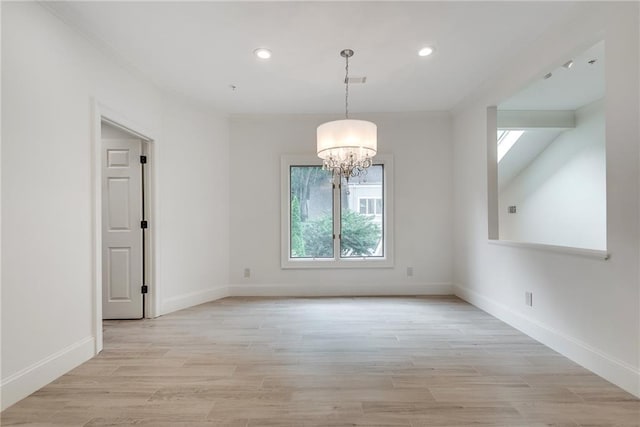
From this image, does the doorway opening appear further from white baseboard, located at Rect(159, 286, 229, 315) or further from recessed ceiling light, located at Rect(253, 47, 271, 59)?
recessed ceiling light, located at Rect(253, 47, 271, 59)

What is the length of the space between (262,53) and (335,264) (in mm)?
2987

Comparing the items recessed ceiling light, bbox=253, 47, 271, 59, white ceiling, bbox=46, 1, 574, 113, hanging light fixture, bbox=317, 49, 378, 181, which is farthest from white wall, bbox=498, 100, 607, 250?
recessed ceiling light, bbox=253, 47, 271, 59

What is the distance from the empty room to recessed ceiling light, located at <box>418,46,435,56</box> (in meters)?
0.02

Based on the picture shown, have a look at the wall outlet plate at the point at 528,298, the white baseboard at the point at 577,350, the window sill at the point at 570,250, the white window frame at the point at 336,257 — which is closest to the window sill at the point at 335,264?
the white window frame at the point at 336,257

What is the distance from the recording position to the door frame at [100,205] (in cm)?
255

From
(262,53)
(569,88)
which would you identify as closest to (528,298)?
(569,88)

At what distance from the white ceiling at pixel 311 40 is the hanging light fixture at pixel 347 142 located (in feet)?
1.35

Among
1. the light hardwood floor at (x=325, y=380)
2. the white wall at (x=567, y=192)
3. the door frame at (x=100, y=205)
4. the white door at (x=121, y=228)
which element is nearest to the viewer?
the light hardwood floor at (x=325, y=380)

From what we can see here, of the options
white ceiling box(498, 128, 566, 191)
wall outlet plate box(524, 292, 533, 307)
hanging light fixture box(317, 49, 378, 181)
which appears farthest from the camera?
white ceiling box(498, 128, 566, 191)

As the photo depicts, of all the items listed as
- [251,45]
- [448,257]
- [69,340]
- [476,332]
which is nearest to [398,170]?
[448,257]

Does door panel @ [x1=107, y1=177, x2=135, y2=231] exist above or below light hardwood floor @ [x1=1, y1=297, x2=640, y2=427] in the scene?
above

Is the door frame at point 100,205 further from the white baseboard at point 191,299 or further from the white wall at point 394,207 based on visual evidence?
the white wall at point 394,207

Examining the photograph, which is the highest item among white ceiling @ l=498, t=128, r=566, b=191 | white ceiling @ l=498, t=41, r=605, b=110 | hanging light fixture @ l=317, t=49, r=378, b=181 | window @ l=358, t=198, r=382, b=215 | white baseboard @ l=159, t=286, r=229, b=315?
white ceiling @ l=498, t=41, r=605, b=110

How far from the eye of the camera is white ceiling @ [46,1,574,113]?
2297 millimetres
